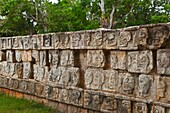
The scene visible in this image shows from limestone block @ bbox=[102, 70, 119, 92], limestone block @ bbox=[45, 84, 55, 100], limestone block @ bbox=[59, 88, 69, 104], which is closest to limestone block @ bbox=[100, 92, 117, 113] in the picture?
limestone block @ bbox=[102, 70, 119, 92]

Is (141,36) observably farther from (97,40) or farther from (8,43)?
(8,43)

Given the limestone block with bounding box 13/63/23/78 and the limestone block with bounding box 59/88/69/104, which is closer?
the limestone block with bounding box 59/88/69/104

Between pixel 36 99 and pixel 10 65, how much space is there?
1.75 m

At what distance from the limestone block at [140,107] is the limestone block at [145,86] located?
0.14 m

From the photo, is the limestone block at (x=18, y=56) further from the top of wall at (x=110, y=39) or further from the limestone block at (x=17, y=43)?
the top of wall at (x=110, y=39)

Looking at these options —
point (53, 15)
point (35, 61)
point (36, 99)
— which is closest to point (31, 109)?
point (36, 99)

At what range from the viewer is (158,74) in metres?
4.31

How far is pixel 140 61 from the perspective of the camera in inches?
180

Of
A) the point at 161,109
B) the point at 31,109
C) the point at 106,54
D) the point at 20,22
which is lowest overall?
the point at 31,109

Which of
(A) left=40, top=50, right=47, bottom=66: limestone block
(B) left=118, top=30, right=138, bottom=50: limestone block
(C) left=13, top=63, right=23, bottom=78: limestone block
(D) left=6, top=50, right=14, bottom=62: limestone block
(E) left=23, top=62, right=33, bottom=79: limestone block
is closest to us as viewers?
(B) left=118, top=30, right=138, bottom=50: limestone block

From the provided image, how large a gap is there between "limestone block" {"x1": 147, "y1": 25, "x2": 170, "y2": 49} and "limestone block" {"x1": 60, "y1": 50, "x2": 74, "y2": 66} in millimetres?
2053

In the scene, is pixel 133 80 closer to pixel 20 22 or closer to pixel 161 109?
pixel 161 109

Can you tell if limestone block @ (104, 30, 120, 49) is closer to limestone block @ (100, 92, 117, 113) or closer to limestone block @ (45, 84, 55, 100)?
limestone block @ (100, 92, 117, 113)

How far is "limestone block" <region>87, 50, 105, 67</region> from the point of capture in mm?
5320
